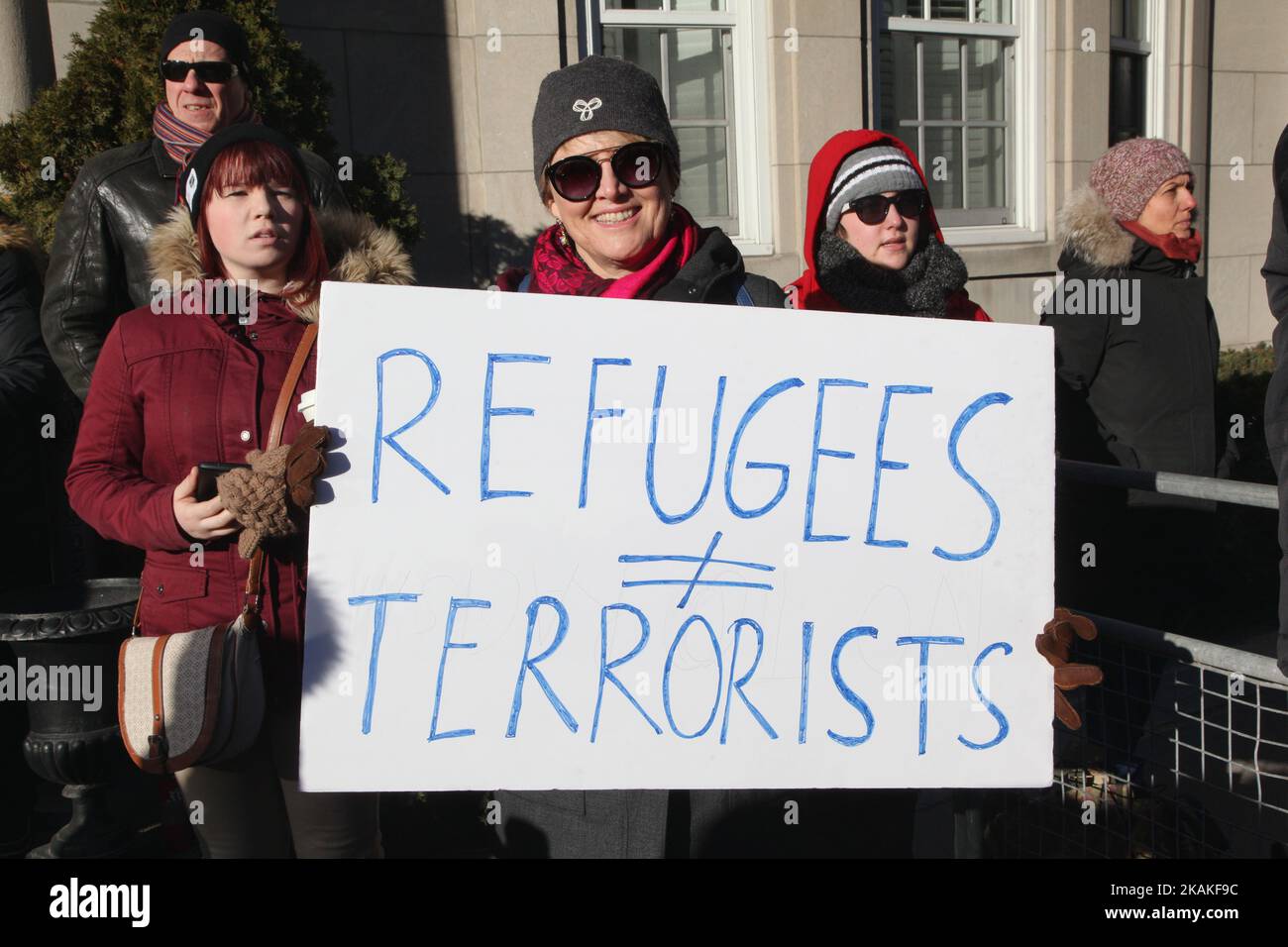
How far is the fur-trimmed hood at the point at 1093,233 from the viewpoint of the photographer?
12.0 ft

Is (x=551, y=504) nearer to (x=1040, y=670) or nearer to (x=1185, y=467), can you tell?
(x=1040, y=670)

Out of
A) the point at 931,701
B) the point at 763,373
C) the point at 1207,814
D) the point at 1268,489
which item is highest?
the point at 763,373

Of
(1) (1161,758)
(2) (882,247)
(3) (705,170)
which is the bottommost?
(1) (1161,758)

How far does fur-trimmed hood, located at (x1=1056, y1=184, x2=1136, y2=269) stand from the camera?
3.65 meters

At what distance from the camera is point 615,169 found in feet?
6.59

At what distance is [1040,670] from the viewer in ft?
6.24

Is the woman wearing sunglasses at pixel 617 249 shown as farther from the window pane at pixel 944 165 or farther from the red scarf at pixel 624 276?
the window pane at pixel 944 165

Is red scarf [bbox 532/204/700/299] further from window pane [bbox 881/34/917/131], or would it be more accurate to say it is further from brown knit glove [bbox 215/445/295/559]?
window pane [bbox 881/34/917/131]

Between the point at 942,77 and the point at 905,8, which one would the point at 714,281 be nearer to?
the point at 905,8

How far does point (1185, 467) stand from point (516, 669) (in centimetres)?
268

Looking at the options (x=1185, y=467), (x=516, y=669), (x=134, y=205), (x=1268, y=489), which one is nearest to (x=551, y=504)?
(x=516, y=669)

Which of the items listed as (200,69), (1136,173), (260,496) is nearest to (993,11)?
(1136,173)

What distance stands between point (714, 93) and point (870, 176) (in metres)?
5.08

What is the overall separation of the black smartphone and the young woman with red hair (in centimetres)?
11
